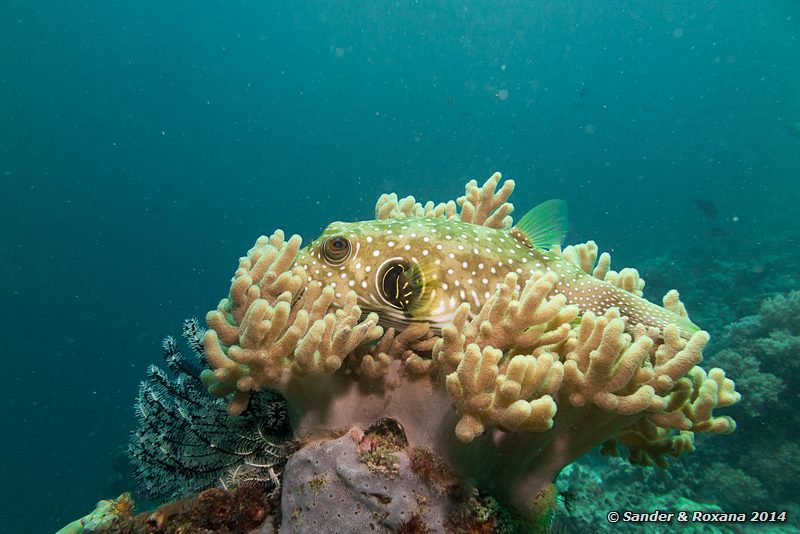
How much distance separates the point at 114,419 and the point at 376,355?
71592mm

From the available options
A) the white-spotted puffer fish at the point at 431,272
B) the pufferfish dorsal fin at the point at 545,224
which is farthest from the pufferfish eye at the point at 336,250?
the pufferfish dorsal fin at the point at 545,224

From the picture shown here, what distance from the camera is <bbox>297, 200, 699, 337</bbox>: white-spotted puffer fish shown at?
3.33 meters

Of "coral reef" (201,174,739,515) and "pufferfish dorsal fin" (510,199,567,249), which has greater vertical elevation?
"pufferfish dorsal fin" (510,199,567,249)

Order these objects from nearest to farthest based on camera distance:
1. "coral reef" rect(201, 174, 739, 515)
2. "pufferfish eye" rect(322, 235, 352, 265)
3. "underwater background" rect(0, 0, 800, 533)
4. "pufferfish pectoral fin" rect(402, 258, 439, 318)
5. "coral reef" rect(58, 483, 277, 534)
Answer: "coral reef" rect(201, 174, 739, 515), "coral reef" rect(58, 483, 277, 534), "pufferfish pectoral fin" rect(402, 258, 439, 318), "pufferfish eye" rect(322, 235, 352, 265), "underwater background" rect(0, 0, 800, 533)

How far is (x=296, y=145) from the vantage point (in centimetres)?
16112

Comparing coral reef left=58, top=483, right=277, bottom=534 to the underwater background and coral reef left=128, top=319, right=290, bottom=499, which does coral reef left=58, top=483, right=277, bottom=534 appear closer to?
coral reef left=128, top=319, right=290, bottom=499

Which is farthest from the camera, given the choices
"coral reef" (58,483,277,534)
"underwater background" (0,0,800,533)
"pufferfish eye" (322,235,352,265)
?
"underwater background" (0,0,800,533)

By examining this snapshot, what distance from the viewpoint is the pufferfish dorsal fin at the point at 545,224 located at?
4.21 metres

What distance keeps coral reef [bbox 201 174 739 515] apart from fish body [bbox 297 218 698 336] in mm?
19

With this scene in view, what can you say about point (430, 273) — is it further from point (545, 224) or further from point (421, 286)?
point (545, 224)

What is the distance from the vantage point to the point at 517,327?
8.61ft

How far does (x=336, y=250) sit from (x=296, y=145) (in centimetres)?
16971

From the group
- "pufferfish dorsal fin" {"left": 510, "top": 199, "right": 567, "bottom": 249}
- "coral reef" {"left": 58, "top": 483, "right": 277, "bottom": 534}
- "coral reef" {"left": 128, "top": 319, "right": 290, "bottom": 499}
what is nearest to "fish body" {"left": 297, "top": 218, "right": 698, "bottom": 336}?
"pufferfish dorsal fin" {"left": 510, "top": 199, "right": 567, "bottom": 249}

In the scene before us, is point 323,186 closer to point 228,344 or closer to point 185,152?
point 185,152
